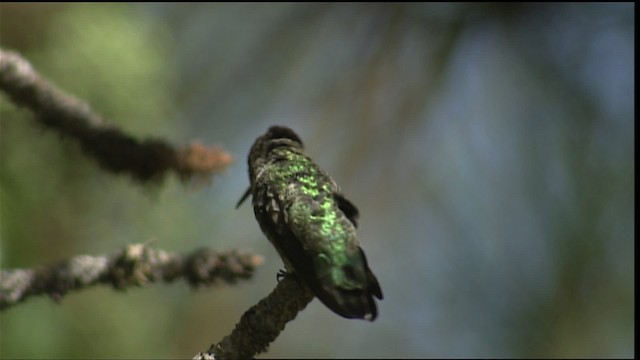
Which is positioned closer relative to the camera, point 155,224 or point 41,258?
point 41,258

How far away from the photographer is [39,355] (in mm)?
2133

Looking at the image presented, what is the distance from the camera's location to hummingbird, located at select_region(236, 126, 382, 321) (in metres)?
1.16

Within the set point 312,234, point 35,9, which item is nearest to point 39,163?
point 35,9

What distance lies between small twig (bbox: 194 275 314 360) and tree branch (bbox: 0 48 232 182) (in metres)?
0.56

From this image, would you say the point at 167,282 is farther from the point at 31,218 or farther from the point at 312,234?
the point at 31,218

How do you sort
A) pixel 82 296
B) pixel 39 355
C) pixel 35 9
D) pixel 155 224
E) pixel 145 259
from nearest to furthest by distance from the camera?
pixel 145 259, pixel 39 355, pixel 82 296, pixel 35 9, pixel 155 224

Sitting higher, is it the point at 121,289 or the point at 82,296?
the point at 82,296

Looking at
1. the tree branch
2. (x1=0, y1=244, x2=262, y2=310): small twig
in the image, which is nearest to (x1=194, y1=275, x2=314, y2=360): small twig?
(x1=0, y1=244, x2=262, y2=310): small twig

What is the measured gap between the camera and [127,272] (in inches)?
62.4

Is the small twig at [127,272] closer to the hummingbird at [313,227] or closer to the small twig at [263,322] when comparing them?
the hummingbird at [313,227]

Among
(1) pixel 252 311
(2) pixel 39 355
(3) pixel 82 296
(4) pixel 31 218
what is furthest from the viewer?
(3) pixel 82 296

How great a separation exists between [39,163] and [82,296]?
1.72 ft

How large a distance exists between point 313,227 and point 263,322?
0.16 meters

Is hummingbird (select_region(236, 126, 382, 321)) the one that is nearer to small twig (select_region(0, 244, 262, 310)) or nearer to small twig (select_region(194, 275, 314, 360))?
small twig (select_region(194, 275, 314, 360))
